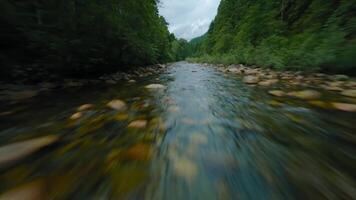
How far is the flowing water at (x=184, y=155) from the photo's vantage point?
912mm

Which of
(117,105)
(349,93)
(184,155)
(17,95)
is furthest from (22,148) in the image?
(349,93)

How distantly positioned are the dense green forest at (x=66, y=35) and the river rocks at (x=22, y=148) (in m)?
2.06

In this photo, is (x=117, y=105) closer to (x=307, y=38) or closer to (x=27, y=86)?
(x=27, y=86)

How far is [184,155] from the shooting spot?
1240 millimetres

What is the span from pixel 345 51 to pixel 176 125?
4.09 meters

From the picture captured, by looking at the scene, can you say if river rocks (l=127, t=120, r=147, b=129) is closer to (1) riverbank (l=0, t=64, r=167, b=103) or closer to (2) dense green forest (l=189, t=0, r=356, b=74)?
(1) riverbank (l=0, t=64, r=167, b=103)

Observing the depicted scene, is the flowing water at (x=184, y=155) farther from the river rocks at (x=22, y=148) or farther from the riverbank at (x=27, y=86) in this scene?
the riverbank at (x=27, y=86)

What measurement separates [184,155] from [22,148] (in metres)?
1.04

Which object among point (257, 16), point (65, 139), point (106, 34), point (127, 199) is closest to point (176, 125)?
point (65, 139)

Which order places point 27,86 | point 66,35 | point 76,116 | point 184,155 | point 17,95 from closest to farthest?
point 184,155 < point 76,116 < point 17,95 < point 27,86 < point 66,35

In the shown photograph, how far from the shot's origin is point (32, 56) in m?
3.43

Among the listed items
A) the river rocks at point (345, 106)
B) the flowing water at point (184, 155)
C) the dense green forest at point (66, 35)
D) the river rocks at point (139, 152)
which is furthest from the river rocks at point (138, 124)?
the dense green forest at point (66, 35)

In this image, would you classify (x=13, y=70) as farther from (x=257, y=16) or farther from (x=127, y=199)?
(x=257, y=16)

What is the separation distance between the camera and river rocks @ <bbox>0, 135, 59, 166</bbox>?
3.95 ft
